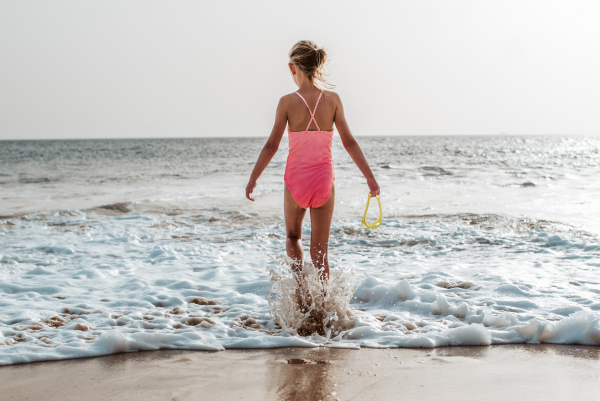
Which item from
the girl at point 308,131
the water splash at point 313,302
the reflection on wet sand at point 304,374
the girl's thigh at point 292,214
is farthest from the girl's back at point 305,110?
the reflection on wet sand at point 304,374

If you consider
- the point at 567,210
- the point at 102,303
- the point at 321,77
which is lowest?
the point at 102,303

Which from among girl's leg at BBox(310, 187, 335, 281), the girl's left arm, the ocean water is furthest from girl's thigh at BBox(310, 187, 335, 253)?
the girl's left arm

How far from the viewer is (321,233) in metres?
3.64

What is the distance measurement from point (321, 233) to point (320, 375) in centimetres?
124

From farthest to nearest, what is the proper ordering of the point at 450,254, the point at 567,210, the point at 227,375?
the point at 567,210
the point at 450,254
the point at 227,375

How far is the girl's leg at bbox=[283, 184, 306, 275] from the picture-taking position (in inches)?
142

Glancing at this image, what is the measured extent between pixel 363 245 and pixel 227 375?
14.6ft

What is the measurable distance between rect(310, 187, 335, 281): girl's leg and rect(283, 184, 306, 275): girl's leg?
0.10m

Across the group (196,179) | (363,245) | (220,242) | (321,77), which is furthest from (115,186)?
(321,77)

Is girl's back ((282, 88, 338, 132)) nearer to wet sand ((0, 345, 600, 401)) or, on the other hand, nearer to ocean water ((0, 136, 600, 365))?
ocean water ((0, 136, 600, 365))

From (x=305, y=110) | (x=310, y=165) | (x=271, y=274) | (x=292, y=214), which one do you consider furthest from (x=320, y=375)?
(x=305, y=110)

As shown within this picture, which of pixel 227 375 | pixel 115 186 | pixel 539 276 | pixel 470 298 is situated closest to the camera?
pixel 227 375

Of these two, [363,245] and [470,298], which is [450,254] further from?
[470,298]

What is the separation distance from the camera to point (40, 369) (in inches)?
113
